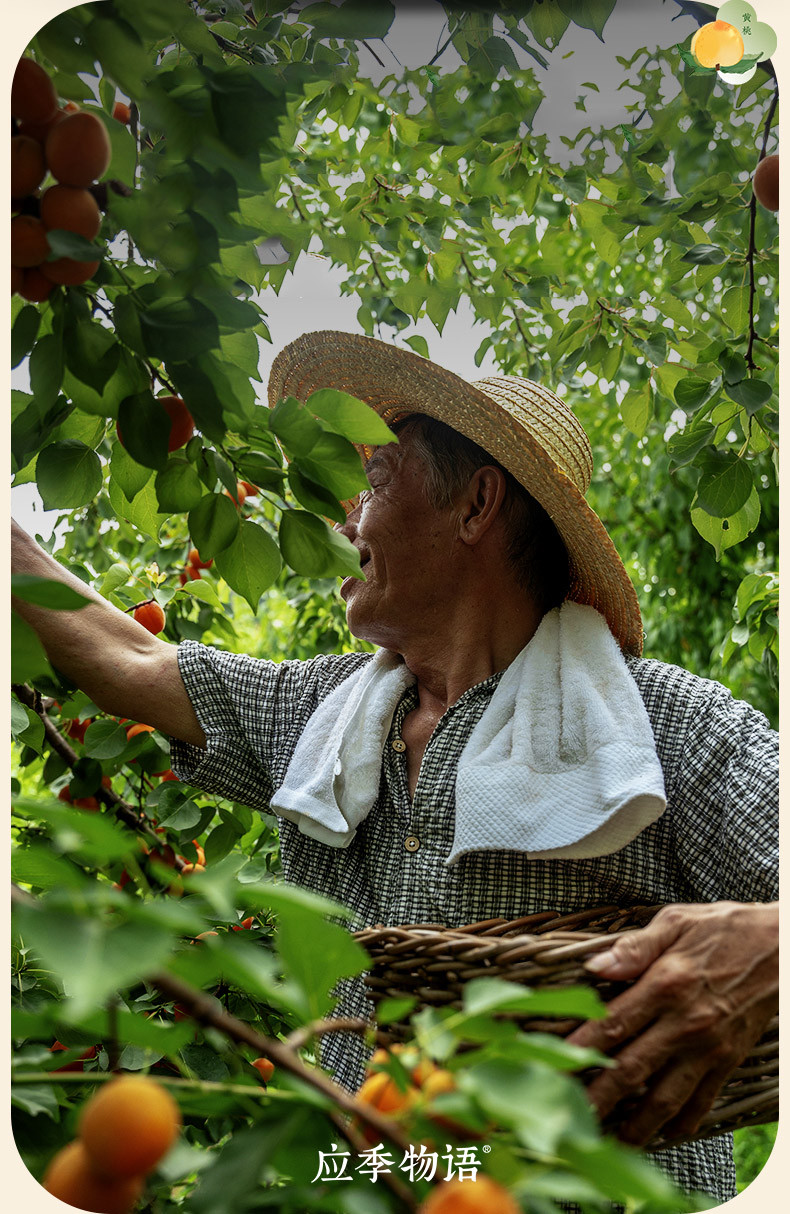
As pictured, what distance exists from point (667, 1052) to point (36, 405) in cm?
51

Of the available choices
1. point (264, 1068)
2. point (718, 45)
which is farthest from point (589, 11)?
point (264, 1068)

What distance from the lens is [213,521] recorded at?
61 centimetres

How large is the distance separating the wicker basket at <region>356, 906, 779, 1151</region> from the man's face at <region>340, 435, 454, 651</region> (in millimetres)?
377

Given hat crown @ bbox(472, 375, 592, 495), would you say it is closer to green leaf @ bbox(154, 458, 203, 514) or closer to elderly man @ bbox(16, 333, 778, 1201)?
elderly man @ bbox(16, 333, 778, 1201)

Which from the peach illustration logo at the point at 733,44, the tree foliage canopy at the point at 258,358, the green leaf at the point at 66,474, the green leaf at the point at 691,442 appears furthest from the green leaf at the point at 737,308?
the green leaf at the point at 66,474

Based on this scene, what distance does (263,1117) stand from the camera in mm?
354

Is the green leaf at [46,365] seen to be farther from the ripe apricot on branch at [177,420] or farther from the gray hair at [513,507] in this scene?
the gray hair at [513,507]

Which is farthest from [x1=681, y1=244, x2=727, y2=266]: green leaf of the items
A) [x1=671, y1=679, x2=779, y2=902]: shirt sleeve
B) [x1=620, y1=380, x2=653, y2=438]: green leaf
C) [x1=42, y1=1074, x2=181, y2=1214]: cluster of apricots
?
[x1=42, y1=1074, x2=181, y2=1214]: cluster of apricots

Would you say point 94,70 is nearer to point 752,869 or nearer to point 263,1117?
point 263,1117

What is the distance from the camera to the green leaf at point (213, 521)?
Result: 2.00ft

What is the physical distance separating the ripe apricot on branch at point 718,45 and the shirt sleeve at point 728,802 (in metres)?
0.48

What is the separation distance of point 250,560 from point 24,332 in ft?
0.62

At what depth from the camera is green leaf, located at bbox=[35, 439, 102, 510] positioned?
648mm

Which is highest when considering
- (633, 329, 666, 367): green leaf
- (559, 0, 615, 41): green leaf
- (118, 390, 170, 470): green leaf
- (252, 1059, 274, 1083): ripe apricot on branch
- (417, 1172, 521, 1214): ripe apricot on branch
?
(559, 0, 615, 41): green leaf
